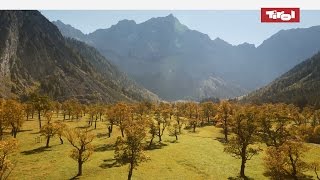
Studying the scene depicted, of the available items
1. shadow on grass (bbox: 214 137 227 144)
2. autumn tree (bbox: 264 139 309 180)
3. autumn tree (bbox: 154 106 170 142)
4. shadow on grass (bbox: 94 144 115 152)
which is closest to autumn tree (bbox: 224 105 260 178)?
autumn tree (bbox: 264 139 309 180)

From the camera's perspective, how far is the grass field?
88.1m

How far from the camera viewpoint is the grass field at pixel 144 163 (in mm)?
88075

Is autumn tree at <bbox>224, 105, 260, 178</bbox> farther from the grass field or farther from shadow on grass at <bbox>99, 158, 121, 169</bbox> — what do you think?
shadow on grass at <bbox>99, 158, 121, 169</bbox>

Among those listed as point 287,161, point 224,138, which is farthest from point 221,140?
point 287,161

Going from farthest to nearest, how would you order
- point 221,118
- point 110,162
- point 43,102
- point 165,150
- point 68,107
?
point 68,107 → point 221,118 → point 43,102 → point 165,150 → point 110,162

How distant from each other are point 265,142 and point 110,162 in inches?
2431

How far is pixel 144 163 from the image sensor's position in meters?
99.6

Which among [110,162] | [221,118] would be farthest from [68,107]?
[110,162]

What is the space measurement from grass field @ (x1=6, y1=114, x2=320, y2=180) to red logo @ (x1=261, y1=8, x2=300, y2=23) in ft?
198

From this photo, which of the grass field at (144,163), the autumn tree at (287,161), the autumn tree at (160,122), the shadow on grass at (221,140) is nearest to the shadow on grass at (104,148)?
the grass field at (144,163)

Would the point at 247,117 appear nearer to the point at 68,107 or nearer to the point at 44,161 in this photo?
the point at 44,161

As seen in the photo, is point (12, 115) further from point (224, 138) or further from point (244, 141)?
point (224, 138)

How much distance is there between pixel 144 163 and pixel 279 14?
7250cm

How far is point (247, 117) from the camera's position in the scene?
346 ft
